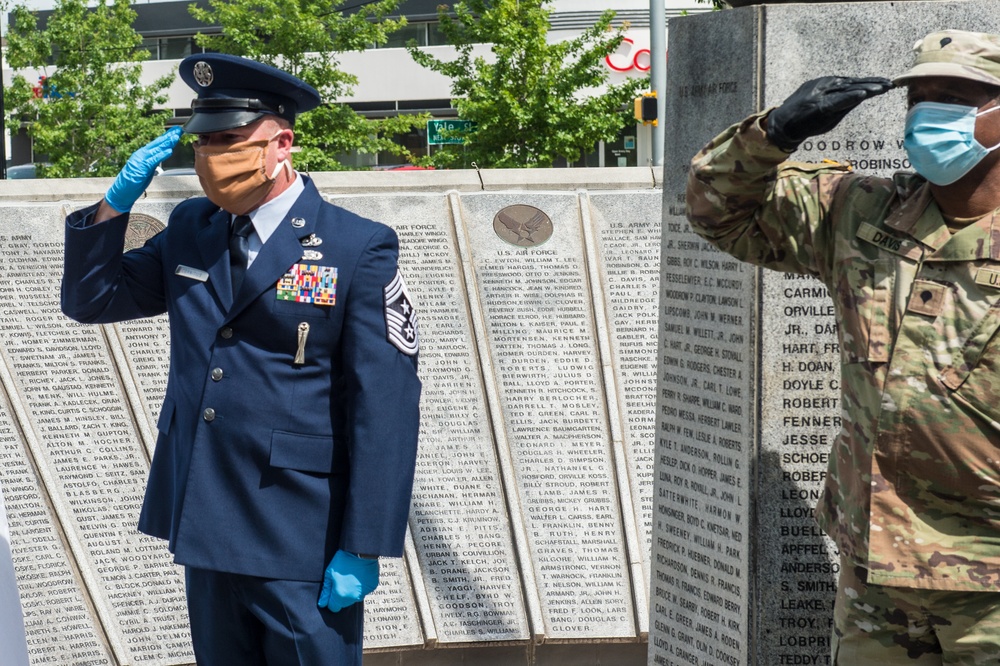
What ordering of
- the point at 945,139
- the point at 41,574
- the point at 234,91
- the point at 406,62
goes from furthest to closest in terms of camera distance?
the point at 406,62 → the point at 41,574 → the point at 234,91 → the point at 945,139

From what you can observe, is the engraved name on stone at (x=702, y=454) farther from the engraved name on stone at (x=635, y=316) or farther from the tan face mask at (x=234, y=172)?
the engraved name on stone at (x=635, y=316)

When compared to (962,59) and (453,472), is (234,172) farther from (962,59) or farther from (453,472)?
(453,472)

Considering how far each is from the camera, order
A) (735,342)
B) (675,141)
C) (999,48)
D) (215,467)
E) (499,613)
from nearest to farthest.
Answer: (999,48) < (215,467) < (735,342) < (675,141) < (499,613)

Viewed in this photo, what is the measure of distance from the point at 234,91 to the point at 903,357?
1.77 metres

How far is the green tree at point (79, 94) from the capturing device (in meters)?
19.0

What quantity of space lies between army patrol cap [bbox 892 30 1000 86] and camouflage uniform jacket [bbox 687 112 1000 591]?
0.87ft

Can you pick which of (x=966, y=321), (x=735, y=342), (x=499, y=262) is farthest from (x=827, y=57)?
(x=499, y=262)

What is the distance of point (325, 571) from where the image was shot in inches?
118

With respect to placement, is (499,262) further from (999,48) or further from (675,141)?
(999,48)

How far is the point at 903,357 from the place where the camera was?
2357 mm

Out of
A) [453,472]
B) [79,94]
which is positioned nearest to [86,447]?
[453,472]

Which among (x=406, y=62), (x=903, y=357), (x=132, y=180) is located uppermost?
(x=406, y=62)

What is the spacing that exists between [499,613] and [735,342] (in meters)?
2.12

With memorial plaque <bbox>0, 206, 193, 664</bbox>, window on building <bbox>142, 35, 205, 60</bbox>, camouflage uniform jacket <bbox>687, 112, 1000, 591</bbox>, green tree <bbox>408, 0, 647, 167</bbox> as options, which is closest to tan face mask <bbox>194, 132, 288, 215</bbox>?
camouflage uniform jacket <bbox>687, 112, 1000, 591</bbox>
